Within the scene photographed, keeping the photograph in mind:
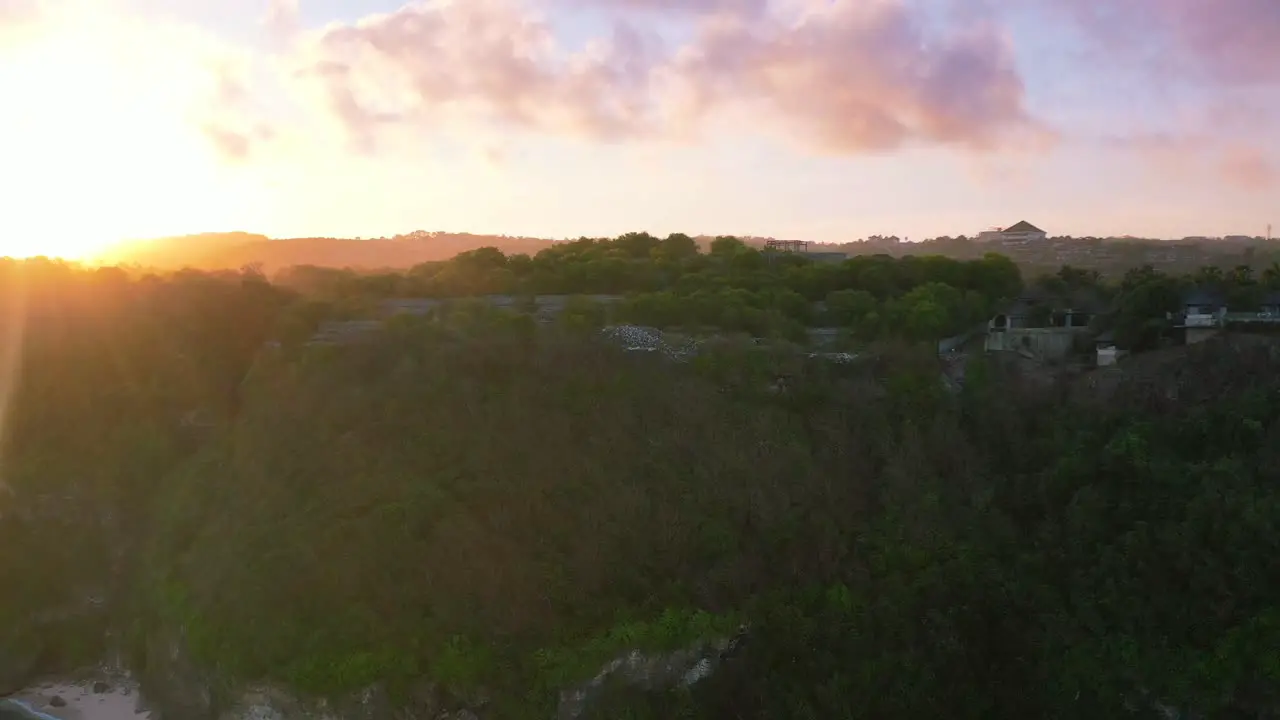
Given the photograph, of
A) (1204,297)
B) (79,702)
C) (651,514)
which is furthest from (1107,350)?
(79,702)

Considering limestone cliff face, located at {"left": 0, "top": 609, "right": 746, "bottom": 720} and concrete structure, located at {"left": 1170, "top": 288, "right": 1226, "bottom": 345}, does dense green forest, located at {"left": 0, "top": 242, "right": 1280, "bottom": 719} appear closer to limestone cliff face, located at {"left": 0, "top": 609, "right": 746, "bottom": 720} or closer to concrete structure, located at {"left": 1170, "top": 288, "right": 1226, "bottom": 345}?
limestone cliff face, located at {"left": 0, "top": 609, "right": 746, "bottom": 720}

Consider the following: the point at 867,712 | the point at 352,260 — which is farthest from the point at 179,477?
the point at 352,260

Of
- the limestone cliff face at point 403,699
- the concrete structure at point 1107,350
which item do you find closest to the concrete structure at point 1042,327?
the concrete structure at point 1107,350

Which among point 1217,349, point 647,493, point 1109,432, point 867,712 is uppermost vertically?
point 1217,349

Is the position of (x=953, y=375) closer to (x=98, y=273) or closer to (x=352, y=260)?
(x=98, y=273)

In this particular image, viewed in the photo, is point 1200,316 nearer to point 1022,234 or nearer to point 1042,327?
point 1042,327
